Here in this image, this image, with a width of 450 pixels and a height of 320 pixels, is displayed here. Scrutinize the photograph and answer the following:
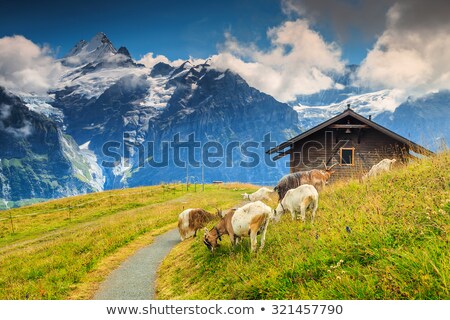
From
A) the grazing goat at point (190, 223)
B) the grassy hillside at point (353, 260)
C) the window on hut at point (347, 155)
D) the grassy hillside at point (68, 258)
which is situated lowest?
the grassy hillside at point (68, 258)

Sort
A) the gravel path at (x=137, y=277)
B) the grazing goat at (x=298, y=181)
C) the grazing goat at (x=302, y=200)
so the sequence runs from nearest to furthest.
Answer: the gravel path at (x=137, y=277) → the grazing goat at (x=302, y=200) → the grazing goat at (x=298, y=181)

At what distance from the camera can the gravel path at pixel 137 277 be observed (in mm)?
9078

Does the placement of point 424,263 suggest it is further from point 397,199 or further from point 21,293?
point 21,293

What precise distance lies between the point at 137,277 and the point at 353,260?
742 cm

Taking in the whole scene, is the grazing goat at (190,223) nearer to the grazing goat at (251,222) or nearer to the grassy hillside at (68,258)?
the grassy hillside at (68,258)

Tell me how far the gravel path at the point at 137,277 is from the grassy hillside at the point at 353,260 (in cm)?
64

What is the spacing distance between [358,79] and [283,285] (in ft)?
20.5

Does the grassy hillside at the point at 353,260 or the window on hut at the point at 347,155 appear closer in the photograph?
the grassy hillside at the point at 353,260

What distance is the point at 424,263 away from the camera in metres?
4.45

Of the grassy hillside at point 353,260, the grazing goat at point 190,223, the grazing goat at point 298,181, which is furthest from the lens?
the grazing goat at point 190,223

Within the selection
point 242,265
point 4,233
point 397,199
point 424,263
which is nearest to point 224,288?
point 242,265

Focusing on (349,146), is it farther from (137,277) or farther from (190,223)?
(137,277)

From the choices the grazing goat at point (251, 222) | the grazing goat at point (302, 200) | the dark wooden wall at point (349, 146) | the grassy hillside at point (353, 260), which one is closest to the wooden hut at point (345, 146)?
the dark wooden wall at point (349, 146)

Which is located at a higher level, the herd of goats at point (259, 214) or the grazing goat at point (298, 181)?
the grazing goat at point (298, 181)
